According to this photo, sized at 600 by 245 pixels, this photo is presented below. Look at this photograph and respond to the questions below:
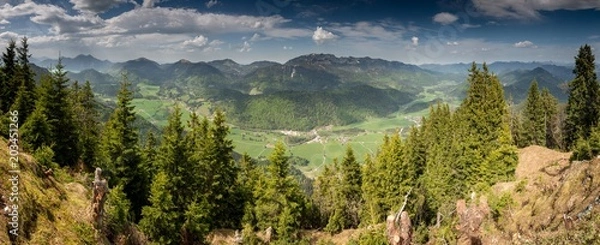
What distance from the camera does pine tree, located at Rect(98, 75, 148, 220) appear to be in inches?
1254

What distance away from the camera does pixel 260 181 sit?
39.9 metres

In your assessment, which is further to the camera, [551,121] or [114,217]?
[551,121]

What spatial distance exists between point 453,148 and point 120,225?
4081cm

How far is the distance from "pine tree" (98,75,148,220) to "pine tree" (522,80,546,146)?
221 ft

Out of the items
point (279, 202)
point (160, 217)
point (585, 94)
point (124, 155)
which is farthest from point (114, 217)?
point (585, 94)

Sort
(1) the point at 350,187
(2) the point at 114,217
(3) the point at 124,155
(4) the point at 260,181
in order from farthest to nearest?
(1) the point at 350,187 < (4) the point at 260,181 < (3) the point at 124,155 < (2) the point at 114,217

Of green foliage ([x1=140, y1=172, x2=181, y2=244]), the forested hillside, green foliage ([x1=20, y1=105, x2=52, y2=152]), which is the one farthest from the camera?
green foliage ([x1=20, y1=105, x2=52, y2=152])

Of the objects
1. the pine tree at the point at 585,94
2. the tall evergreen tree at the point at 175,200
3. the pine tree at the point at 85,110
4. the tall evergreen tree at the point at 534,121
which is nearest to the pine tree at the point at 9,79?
the pine tree at the point at 85,110

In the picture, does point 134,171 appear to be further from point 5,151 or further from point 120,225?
point 5,151

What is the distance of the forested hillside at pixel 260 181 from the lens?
1596 cm

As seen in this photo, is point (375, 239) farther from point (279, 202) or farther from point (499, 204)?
point (499, 204)

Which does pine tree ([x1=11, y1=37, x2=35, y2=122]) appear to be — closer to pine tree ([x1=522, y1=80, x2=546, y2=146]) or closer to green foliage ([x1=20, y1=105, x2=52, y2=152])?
green foliage ([x1=20, y1=105, x2=52, y2=152])

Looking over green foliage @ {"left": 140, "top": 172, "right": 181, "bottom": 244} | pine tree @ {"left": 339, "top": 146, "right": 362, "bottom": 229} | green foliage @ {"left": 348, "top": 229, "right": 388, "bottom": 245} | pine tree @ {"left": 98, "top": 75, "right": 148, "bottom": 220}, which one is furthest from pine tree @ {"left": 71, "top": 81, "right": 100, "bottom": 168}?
green foliage @ {"left": 348, "top": 229, "right": 388, "bottom": 245}

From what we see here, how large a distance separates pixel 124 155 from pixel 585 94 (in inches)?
2346
